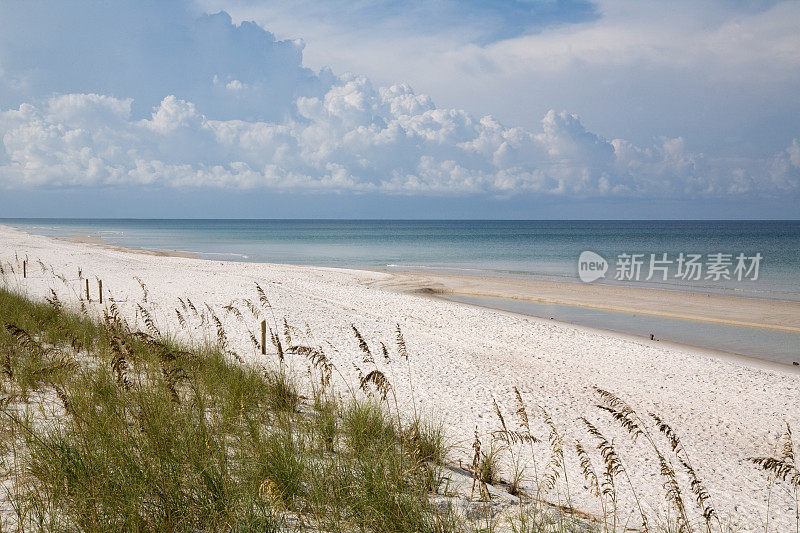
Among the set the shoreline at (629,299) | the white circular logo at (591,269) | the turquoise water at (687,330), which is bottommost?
the turquoise water at (687,330)

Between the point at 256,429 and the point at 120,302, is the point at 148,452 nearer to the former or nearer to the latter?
the point at 256,429

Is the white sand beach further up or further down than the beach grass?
further down

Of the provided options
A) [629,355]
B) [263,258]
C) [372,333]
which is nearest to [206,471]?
[372,333]

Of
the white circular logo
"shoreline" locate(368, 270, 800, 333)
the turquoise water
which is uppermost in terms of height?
the white circular logo

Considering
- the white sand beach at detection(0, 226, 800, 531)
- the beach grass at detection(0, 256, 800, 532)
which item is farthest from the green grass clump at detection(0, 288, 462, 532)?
the white sand beach at detection(0, 226, 800, 531)

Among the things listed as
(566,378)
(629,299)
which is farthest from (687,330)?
(566,378)

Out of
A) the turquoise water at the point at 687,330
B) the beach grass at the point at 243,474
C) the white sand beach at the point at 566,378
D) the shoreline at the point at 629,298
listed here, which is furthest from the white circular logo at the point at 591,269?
the beach grass at the point at 243,474

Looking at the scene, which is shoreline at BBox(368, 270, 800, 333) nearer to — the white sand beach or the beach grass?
the white sand beach

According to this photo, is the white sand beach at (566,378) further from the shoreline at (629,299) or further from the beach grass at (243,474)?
the beach grass at (243,474)

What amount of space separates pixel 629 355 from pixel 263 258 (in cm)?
4207

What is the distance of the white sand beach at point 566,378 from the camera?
638 centimetres

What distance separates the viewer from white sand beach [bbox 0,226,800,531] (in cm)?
638

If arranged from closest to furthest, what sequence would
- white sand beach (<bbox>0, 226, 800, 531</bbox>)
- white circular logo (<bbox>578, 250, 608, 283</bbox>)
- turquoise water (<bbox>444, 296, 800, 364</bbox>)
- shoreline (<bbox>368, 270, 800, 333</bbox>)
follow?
white sand beach (<bbox>0, 226, 800, 531</bbox>), turquoise water (<bbox>444, 296, 800, 364</bbox>), shoreline (<bbox>368, 270, 800, 333</bbox>), white circular logo (<bbox>578, 250, 608, 283</bbox>)

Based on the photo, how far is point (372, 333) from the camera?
1452 cm
